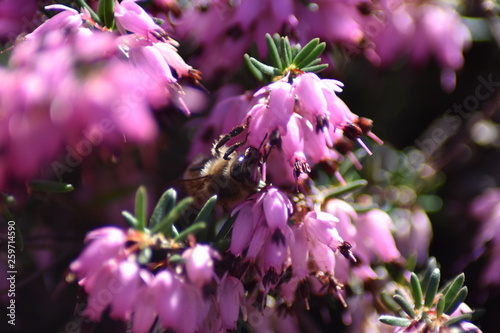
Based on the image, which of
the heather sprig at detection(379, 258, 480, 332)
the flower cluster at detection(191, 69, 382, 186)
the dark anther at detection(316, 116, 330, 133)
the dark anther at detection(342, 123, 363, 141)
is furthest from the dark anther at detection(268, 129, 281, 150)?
the heather sprig at detection(379, 258, 480, 332)

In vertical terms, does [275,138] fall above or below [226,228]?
above

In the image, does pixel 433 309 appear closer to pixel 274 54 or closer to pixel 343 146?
pixel 343 146

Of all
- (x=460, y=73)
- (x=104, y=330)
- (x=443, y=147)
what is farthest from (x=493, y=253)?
(x=104, y=330)

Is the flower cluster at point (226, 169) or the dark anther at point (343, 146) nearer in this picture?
the flower cluster at point (226, 169)

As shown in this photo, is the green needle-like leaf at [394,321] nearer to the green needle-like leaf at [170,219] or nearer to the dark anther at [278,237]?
the dark anther at [278,237]

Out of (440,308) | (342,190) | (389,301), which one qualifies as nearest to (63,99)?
(342,190)

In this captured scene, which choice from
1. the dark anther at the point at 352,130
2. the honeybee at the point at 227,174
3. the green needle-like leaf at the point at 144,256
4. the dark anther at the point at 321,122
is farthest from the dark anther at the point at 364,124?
the green needle-like leaf at the point at 144,256

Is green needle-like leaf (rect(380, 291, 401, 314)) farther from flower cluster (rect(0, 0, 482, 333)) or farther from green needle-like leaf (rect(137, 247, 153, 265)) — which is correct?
green needle-like leaf (rect(137, 247, 153, 265))
